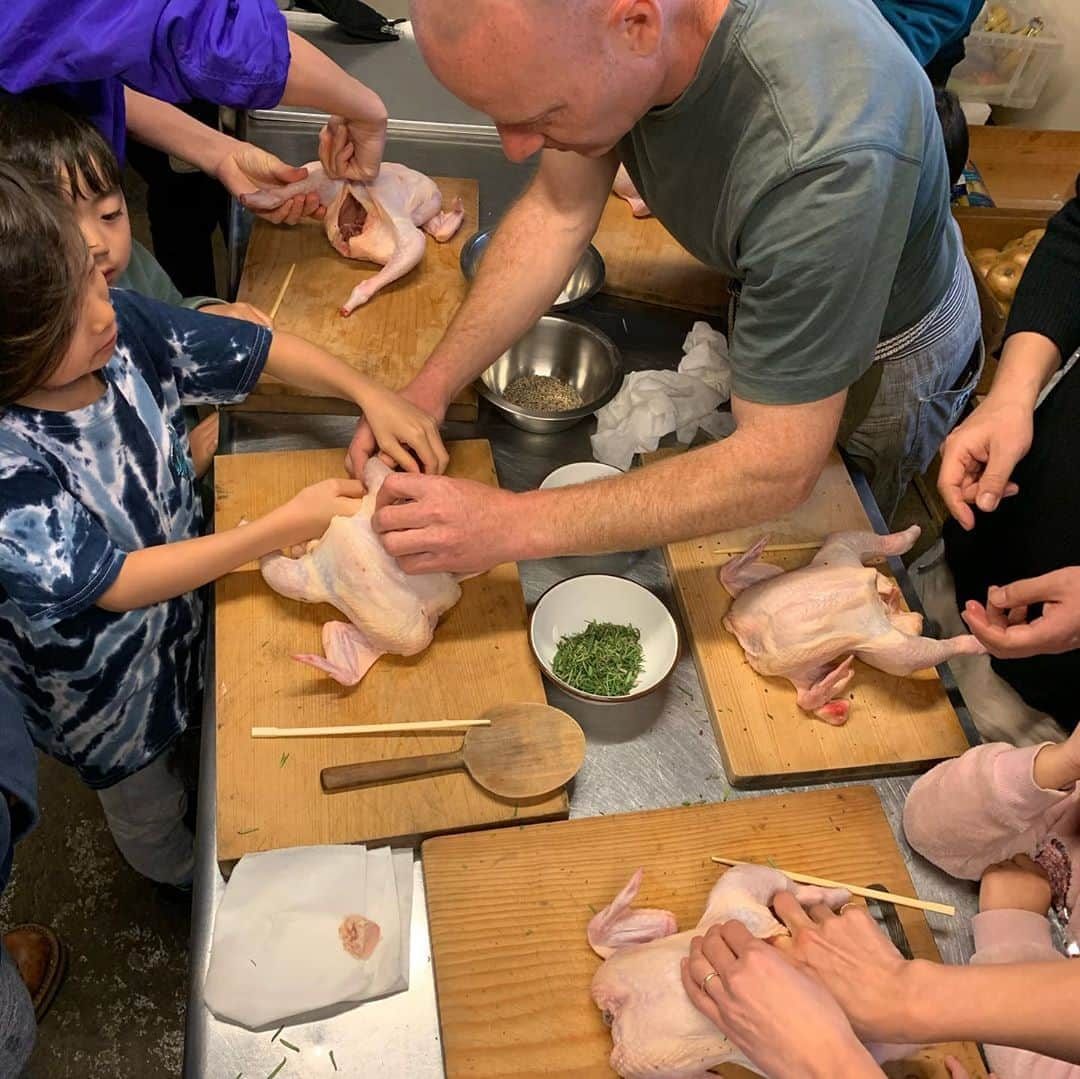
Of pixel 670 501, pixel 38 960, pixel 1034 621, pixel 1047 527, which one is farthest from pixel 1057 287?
pixel 38 960

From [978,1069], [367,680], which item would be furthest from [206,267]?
[978,1069]

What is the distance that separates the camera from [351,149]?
2396 mm

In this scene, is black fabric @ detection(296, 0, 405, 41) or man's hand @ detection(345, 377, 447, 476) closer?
man's hand @ detection(345, 377, 447, 476)

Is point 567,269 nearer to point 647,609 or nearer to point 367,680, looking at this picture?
point 647,609

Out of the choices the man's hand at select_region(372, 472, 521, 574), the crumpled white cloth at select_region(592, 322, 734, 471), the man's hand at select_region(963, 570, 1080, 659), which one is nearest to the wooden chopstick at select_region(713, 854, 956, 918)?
the man's hand at select_region(963, 570, 1080, 659)

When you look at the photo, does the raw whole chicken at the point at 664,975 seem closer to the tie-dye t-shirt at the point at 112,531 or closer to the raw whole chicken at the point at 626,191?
the tie-dye t-shirt at the point at 112,531

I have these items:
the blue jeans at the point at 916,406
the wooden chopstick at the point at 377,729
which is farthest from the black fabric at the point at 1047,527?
the wooden chopstick at the point at 377,729

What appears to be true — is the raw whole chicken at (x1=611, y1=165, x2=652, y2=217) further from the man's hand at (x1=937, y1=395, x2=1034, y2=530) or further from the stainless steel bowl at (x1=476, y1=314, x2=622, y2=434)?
the man's hand at (x1=937, y1=395, x2=1034, y2=530)

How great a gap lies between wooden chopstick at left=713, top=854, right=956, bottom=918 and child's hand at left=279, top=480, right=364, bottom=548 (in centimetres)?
96

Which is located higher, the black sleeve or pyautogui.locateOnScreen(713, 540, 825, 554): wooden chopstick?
the black sleeve

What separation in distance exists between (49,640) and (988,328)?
3131mm

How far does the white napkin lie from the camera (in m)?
1.38

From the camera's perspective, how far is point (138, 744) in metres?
1.95

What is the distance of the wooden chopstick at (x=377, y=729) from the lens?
5.32ft
